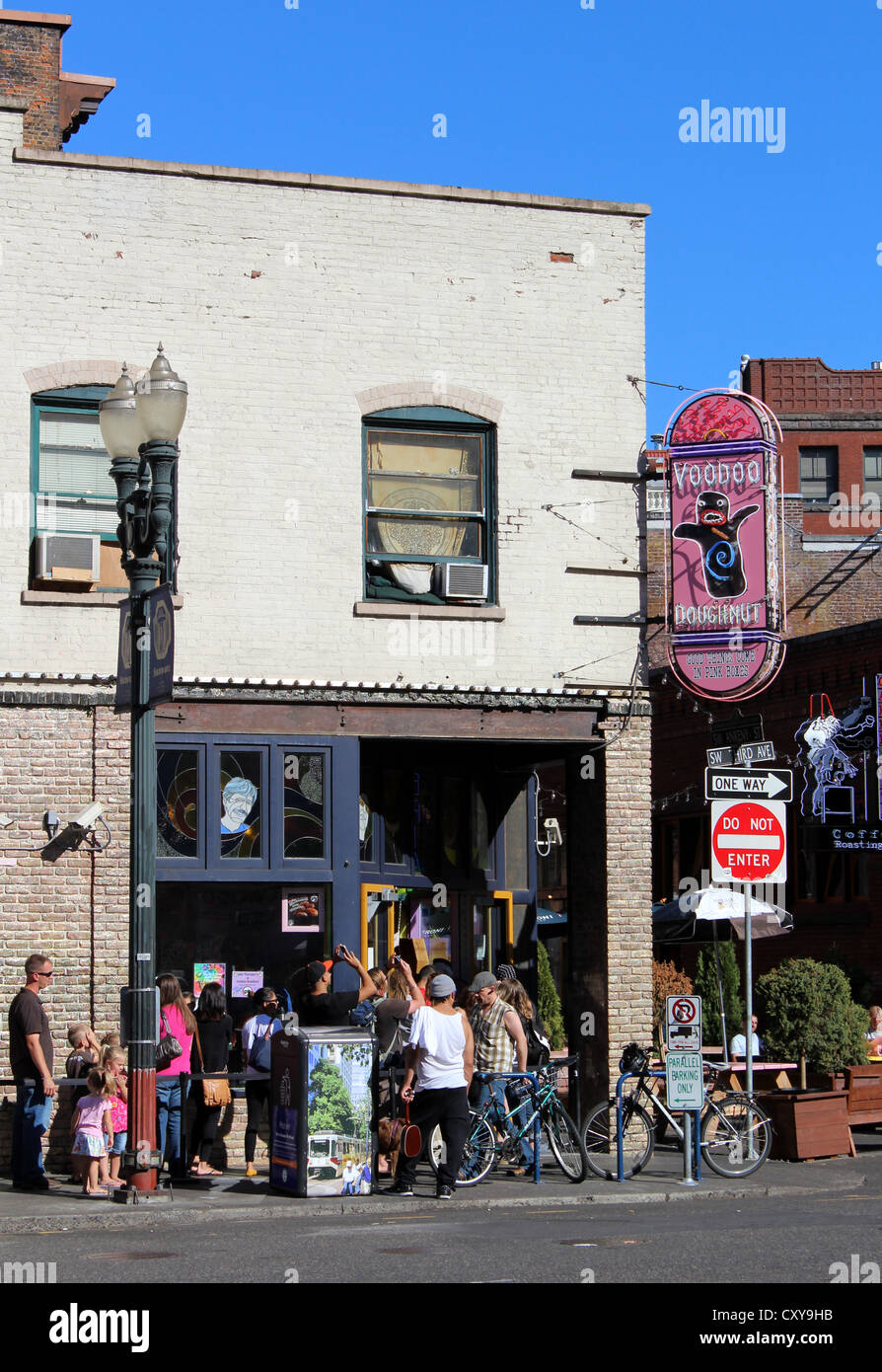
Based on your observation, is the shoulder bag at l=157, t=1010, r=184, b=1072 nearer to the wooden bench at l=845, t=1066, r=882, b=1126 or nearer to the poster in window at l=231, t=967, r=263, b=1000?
the poster in window at l=231, t=967, r=263, b=1000

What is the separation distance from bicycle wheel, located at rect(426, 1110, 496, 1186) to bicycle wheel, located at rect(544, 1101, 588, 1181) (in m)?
0.67

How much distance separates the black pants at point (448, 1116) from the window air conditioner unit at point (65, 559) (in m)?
5.62

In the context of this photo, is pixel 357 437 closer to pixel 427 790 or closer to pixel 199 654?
pixel 199 654

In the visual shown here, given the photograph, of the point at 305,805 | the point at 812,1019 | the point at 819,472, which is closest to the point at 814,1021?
the point at 812,1019

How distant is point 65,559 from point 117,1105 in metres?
4.90

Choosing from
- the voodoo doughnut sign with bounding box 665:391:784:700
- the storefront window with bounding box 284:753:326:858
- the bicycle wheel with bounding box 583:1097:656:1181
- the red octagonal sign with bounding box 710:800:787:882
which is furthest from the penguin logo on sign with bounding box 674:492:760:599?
the bicycle wheel with bounding box 583:1097:656:1181

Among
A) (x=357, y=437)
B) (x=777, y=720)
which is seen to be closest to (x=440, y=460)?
(x=357, y=437)

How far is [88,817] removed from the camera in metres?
16.0

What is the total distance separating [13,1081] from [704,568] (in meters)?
8.08

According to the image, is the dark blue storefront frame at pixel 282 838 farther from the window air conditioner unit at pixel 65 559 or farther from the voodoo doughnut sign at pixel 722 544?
the voodoo doughnut sign at pixel 722 544

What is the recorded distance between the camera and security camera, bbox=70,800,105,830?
1603cm

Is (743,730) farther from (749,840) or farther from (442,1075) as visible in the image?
(442,1075)

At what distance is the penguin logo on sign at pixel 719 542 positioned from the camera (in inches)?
706

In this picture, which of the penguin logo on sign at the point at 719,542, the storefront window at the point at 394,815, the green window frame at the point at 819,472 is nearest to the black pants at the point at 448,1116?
the storefront window at the point at 394,815
